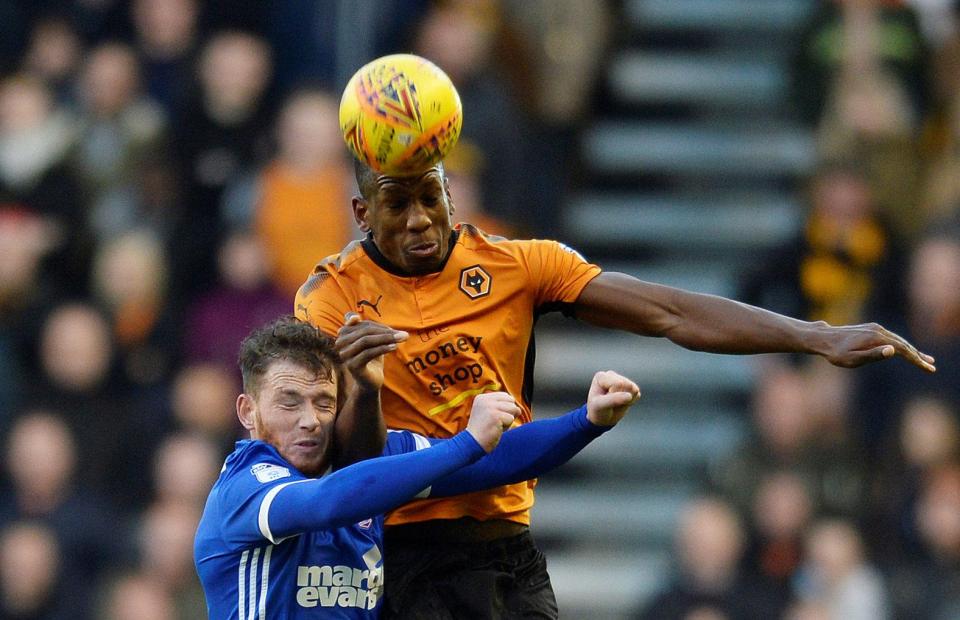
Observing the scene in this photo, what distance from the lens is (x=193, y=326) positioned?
374 inches

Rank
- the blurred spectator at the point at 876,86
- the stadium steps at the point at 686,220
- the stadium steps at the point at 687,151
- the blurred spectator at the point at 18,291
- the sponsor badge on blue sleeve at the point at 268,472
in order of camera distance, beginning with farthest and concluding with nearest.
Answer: the stadium steps at the point at 687,151, the stadium steps at the point at 686,220, the blurred spectator at the point at 876,86, the blurred spectator at the point at 18,291, the sponsor badge on blue sleeve at the point at 268,472

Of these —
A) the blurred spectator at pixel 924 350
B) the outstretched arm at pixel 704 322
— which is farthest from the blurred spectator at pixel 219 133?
the outstretched arm at pixel 704 322

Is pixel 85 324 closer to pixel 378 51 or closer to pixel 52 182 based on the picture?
pixel 52 182

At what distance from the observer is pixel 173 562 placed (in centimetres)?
909

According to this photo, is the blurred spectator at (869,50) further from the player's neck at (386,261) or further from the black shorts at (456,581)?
the black shorts at (456,581)

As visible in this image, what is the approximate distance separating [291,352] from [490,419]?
658 millimetres

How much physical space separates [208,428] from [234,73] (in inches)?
72.6

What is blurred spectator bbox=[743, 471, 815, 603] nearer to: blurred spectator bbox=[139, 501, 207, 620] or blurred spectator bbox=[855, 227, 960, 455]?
blurred spectator bbox=[855, 227, 960, 455]

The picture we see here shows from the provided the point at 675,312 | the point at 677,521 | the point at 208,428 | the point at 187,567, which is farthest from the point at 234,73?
the point at 675,312

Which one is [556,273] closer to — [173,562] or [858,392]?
[173,562]

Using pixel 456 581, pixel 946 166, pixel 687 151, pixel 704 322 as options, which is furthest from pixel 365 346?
pixel 687 151

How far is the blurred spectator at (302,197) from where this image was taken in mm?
9375

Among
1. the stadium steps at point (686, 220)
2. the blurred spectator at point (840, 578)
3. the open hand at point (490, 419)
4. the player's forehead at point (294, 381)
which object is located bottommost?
the blurred spectator at point (840, 578)

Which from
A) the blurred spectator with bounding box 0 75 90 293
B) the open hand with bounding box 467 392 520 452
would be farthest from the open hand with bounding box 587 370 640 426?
the blurred spectator with bounding box 0 75 90 293
